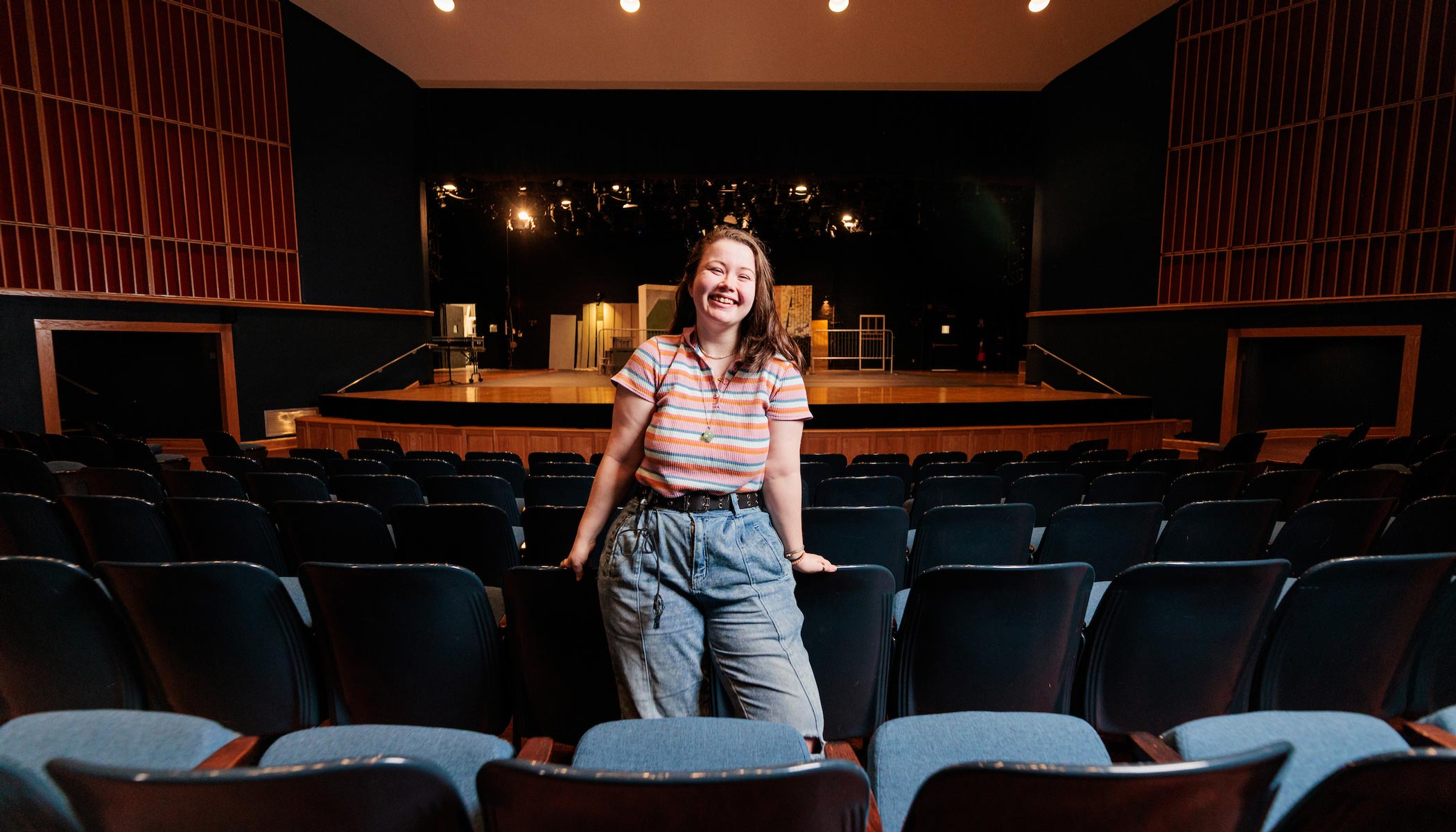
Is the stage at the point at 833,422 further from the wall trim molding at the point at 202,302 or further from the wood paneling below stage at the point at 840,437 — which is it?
the wall trim molding at the point at 202,302

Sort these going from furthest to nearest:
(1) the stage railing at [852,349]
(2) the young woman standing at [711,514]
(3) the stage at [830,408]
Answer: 1. (1) the stage railing at [852,349]
2. (3) the stage at [830,408]
3. (2) the young woman standing at [711,514]

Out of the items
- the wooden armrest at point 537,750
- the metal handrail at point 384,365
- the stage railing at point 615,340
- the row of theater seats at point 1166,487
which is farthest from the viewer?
the stage railing at point 615,340

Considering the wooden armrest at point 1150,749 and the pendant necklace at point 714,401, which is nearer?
the wooden armrest at point 1150,749

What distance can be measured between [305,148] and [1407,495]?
12.5m

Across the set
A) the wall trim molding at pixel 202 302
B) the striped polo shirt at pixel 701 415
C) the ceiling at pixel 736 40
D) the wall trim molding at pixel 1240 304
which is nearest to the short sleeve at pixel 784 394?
the striped polo shirt at pixel 701 415

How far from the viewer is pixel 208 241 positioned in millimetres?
9109

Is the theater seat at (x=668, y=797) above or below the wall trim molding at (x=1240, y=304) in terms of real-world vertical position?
below

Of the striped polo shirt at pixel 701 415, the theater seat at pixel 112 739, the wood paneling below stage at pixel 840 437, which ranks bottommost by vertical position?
the wood paneling below stage at pixel 840 437

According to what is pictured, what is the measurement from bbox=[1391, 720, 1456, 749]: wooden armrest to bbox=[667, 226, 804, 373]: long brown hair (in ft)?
4.70

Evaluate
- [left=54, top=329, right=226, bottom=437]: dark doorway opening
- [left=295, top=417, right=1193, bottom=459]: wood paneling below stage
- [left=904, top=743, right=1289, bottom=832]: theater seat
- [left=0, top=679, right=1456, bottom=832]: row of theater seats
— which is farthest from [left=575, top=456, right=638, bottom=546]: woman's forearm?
[left=54, top=329, right=226, bottom=437]: dark doorway opening

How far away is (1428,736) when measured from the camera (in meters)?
1.29

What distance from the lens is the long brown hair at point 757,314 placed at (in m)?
1.58

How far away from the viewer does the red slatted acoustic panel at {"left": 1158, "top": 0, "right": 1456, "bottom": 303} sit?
7.74 meters

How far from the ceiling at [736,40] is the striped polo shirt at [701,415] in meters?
9.48
